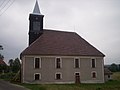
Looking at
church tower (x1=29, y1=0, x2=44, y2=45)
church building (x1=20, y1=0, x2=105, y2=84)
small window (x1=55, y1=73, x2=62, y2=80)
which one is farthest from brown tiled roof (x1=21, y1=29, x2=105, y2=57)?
small window (x1=55, y1=73, x2=62, y2=80)

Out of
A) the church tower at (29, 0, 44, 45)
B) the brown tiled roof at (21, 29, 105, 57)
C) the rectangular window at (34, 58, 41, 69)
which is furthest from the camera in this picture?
the church tower at (29, 0, 44, 45)

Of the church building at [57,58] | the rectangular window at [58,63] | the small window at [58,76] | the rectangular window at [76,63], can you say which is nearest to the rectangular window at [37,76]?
the church building at [57,58]

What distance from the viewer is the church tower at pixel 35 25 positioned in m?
44.8

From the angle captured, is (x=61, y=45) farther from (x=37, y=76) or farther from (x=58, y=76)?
(x=37, y=76)

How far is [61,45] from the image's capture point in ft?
148

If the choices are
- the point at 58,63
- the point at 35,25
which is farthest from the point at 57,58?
the point at 35,25

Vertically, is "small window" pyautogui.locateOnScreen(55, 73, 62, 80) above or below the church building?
below

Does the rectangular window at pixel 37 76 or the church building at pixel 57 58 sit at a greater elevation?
the church building at pixel 57 58

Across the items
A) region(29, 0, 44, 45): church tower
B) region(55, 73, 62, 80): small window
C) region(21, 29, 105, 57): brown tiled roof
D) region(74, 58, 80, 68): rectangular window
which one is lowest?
region(55, 73, 62, 80): small window

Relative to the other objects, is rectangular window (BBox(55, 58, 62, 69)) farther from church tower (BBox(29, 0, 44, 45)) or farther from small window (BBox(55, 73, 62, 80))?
church tower (BBox(29, 0, 44, 45))

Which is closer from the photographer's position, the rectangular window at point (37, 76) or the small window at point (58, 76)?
the rectangular window at point (37, 76)

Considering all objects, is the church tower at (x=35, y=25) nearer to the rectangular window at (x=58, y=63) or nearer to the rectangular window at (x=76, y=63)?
the rectangular window at (x=58, y=63)

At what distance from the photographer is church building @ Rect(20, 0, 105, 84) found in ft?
135

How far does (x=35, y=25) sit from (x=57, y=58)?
8.39m
